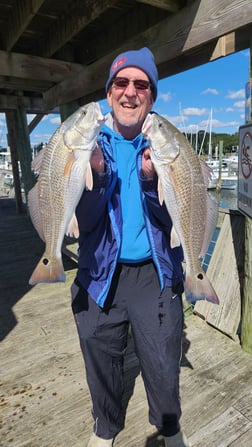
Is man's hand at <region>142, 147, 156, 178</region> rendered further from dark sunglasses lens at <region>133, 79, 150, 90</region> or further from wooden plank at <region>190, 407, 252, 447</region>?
wooden plank at <region>190, 407, 252, 447</region>

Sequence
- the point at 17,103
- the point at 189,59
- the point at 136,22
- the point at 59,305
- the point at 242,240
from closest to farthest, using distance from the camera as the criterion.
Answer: the point at 242,240 < the point at 189,59 < the point at 136,22 < the point at 59,305 < the point at 17,103

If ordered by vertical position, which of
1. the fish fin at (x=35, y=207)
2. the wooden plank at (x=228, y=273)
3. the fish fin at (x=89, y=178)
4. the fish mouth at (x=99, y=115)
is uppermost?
the fish mouth at (x=99, y=115)

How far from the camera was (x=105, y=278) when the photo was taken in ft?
6.09

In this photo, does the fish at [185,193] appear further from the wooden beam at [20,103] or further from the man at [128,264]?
the wooden beam at [20,103]

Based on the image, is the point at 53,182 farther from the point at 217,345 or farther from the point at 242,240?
the point at 217,345

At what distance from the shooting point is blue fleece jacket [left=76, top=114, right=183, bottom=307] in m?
1.75

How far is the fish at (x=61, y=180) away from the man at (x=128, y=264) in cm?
10

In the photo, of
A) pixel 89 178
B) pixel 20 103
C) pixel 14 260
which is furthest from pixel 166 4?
pixel 20 103

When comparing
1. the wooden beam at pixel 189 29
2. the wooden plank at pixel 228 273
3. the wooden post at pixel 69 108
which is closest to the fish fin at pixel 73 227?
the wooden beam at pixel 189 29

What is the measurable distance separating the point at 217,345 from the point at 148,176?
2350 mm

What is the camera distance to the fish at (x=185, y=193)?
160cm

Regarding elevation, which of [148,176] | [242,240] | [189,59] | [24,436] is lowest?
[24,436]

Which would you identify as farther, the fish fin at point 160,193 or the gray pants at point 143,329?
the gray pants at point 143,329

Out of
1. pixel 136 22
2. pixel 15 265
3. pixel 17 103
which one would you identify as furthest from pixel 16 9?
pixel 17 103
